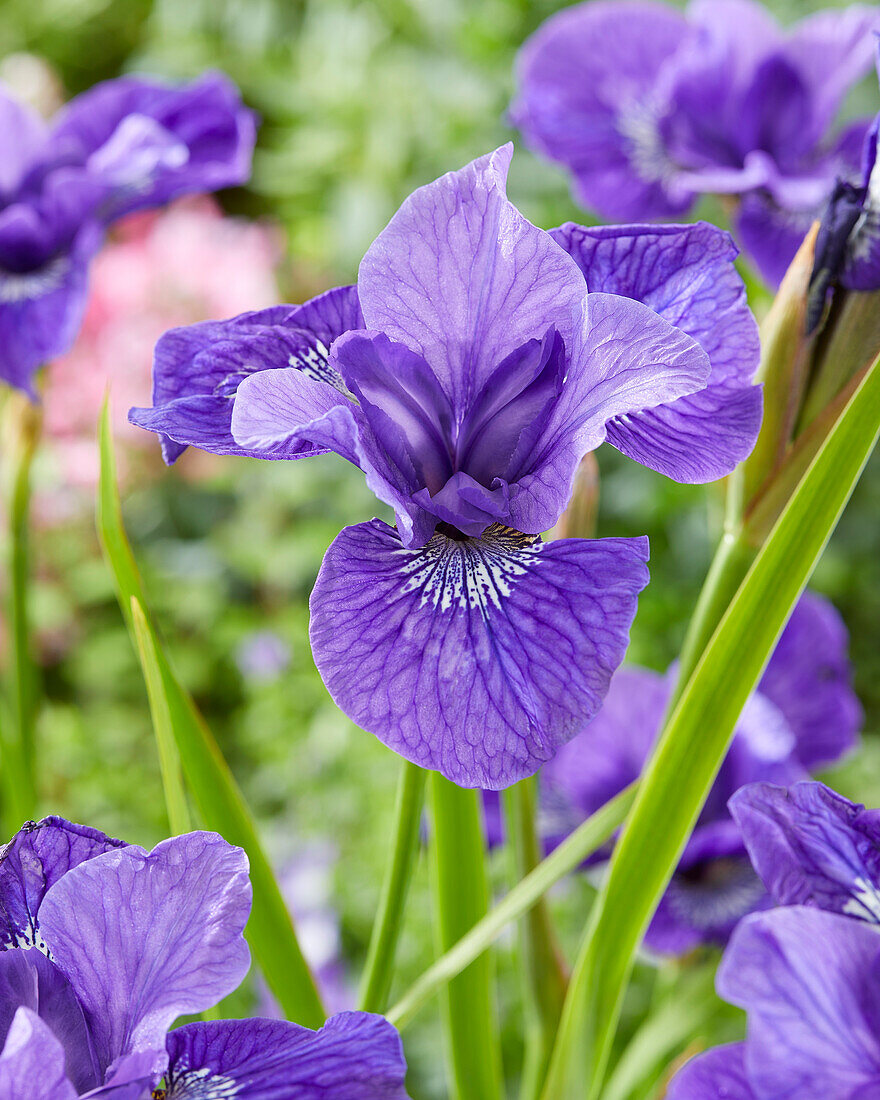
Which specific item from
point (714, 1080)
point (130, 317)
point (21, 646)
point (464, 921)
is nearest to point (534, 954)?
point (464, 921)

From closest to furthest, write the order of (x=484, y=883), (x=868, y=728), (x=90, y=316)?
(x=484, y=883) < (x=90, y=316) < (x=868, y=728)

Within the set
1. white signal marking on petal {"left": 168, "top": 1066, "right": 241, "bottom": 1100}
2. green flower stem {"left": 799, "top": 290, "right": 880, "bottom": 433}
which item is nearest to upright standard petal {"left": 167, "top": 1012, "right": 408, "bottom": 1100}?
white signal marking on petal {"left": 168, "top": 1066, "right": 241, "bottom": 1100}

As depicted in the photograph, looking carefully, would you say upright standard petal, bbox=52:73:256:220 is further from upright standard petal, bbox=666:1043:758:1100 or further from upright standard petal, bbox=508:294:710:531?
upright standard petal, bbox=666:1043:758:1100

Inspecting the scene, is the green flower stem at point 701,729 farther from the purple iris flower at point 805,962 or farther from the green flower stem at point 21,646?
the green flower stem at point 21,646

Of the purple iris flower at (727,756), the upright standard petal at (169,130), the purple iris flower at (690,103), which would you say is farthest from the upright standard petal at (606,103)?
the purple iris flower at (727,756)

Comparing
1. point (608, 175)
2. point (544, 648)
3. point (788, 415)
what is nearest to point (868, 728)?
point (608, 175)

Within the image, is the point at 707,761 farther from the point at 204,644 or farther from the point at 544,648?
the point at 204,644
